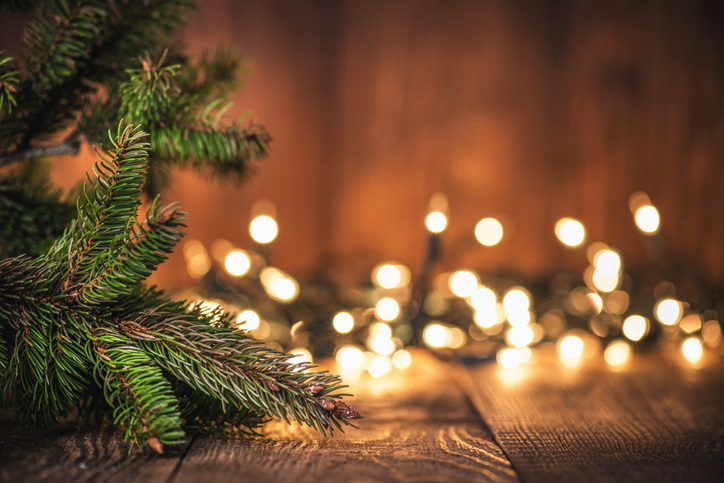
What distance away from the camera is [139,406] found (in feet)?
1.00

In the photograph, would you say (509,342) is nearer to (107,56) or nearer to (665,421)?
(665,421)

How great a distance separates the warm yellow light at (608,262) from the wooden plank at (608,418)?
122 millimetres

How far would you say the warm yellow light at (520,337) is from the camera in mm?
641

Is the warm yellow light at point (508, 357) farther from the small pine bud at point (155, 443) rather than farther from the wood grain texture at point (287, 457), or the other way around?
the small pine bud at point (155, 443)

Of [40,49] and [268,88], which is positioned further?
[268,88]

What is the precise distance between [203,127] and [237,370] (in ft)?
0.55

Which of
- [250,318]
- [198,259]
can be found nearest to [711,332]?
[250,318]

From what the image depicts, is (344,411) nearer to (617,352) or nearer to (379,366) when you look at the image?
(379,366)

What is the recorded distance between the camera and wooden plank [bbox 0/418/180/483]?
304 millimetres

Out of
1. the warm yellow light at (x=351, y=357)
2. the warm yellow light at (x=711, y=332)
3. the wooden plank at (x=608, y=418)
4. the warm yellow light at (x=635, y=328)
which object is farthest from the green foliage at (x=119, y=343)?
the warm yellow light at (x=711, y=332)

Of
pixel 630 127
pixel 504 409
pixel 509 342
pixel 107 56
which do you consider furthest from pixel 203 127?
pixel 630 127

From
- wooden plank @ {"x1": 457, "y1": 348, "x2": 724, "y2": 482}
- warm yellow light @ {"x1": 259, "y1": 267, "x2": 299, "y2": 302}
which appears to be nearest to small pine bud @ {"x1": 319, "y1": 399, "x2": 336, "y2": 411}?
wooden plank @ {"x1": 457, "y1": 348, "x2": 724, "y2": 482}

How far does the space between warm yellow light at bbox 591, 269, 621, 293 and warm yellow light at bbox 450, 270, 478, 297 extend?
0.18m

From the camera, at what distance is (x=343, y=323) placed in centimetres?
63
